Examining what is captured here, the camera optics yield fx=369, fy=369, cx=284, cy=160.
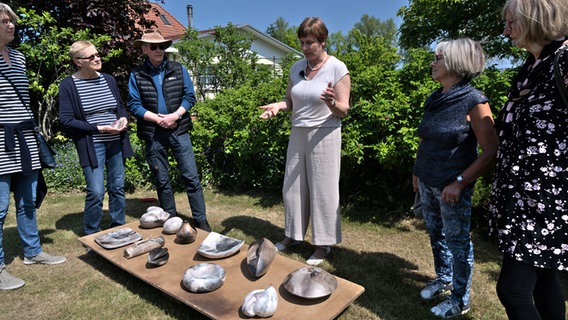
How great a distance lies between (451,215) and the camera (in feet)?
7.63

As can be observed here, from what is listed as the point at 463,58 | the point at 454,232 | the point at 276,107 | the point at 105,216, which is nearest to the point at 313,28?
the point at 276,107

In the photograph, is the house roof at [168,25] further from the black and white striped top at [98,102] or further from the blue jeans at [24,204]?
the blue jeans at [24,204]

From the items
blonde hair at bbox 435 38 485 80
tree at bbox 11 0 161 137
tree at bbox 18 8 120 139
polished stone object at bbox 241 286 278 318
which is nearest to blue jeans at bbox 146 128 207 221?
polished stone object at bbox 241 286 278 318

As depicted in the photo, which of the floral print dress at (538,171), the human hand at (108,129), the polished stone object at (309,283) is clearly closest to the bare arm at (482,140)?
the floral print dress at (538,171)

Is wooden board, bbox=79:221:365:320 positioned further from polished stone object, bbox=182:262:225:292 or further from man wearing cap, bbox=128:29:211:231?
man wearing cap, bbox=128:29:211:231

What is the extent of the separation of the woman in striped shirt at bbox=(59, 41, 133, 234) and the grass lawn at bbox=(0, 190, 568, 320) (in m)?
0.60

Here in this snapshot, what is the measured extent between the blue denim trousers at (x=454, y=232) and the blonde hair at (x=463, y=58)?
0.71m

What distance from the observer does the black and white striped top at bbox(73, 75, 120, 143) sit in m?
3.40

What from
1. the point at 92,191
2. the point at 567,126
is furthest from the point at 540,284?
the point at 92,191

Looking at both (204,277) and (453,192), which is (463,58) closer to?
(453,192)

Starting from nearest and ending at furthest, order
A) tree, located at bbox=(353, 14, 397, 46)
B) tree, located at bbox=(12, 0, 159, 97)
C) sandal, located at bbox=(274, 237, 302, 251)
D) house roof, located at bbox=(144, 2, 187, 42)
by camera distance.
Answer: sandal, located at bbox=(274, 237, 302, 251), tree, located at bbox=(12, 0, 159, 97), house roof, located at bbox=(144, 2, 187, 42), tree, located at bbox=(353, 14, 397, 46)

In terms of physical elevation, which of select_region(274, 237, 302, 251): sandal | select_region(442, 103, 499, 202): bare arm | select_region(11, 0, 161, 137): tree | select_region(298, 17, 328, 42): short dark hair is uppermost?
select_region(11, 0, 161, 137): tree

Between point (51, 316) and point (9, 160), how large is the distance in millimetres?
1264

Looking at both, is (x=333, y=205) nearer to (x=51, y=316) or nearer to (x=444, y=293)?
(x=444, y=293)
